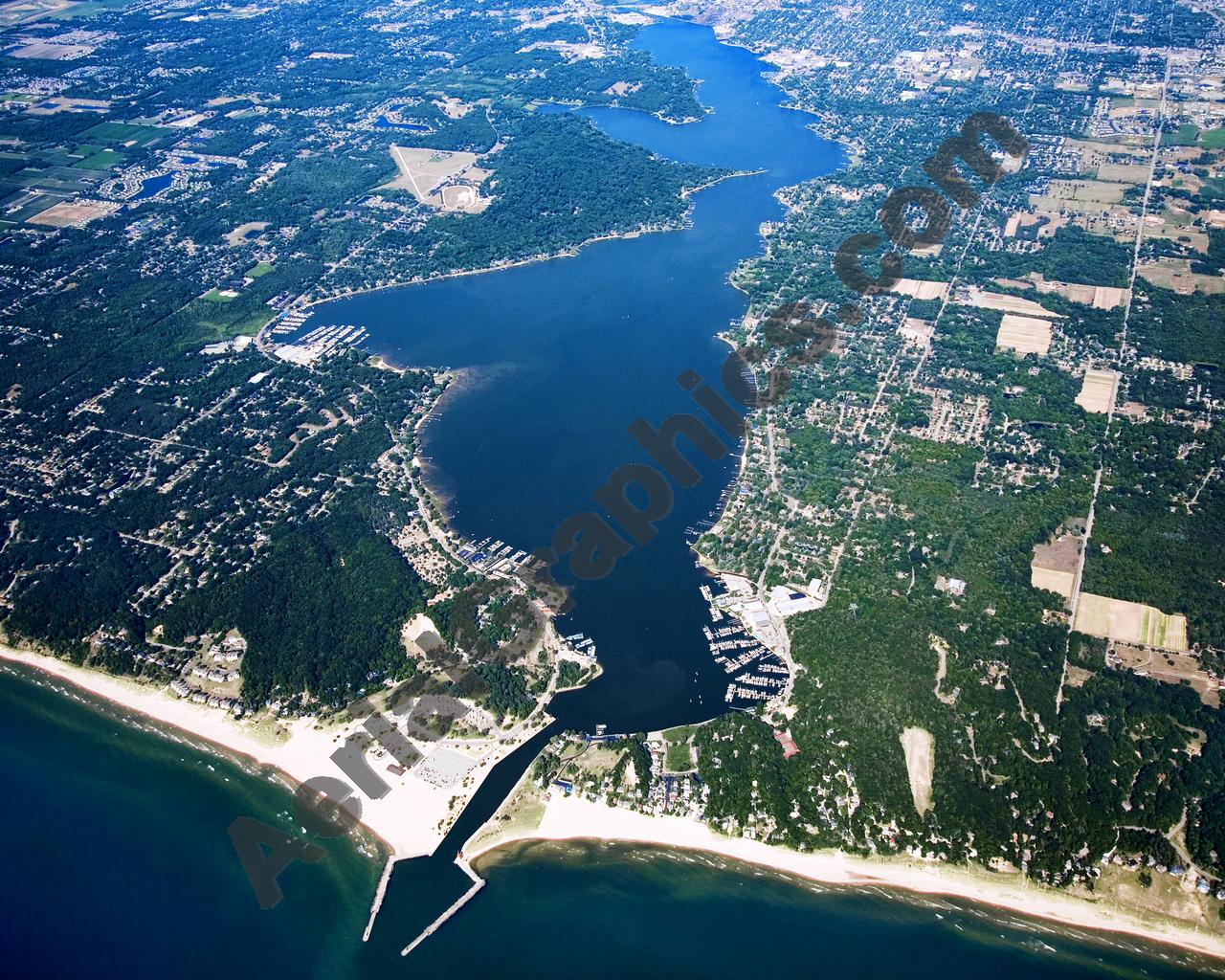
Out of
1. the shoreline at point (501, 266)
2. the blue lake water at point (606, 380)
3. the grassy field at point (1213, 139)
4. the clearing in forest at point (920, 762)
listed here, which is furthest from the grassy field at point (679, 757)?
the grassy field at point (1213, 139)

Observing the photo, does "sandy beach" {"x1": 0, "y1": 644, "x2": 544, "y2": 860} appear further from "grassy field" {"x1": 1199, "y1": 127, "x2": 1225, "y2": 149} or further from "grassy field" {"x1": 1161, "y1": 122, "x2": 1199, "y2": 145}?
"grassy field" {"x1": 1199, "y1": 127, "x2": 1225, "y2": 149}

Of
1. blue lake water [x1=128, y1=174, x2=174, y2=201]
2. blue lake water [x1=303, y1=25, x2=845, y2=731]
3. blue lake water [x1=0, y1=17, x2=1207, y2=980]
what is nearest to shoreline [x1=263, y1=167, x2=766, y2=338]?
blue lake water [x1=303, y1=25, x2=845, y2=731]

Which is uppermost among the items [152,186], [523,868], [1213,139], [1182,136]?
[1182,136]

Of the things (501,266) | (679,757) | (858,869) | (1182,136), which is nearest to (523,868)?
(679,757)

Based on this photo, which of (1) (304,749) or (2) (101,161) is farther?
(2) (101,161)

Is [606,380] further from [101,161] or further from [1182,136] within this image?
[101,161]

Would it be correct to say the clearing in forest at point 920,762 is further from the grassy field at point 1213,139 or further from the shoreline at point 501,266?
the grassy field at point 1213,139
